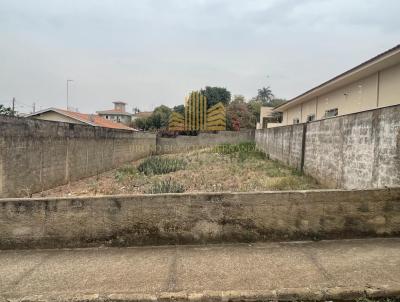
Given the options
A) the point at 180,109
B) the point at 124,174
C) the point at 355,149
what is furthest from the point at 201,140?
the point at 355,149

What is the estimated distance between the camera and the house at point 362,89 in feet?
26.5

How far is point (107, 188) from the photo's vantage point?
31.9 ft

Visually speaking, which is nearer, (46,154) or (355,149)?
(355,149)

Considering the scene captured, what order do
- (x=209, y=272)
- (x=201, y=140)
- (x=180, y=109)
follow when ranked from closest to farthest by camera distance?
(x=209, y=272)
(x=201, y=140)
(x=180, y=109)

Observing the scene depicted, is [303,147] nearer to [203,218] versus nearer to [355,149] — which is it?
[355,149]

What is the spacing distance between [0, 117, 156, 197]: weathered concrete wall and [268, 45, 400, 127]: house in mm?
9452

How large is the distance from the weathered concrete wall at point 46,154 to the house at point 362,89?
31.0 feet

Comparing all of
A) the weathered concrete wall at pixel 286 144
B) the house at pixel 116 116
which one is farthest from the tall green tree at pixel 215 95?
the weathered concrete wall at pixel 286 144

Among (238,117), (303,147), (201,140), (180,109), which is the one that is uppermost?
(180,109)

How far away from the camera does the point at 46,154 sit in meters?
9.48

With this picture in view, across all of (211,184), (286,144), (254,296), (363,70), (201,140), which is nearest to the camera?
(254,296)

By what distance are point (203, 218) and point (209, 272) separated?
78 cm

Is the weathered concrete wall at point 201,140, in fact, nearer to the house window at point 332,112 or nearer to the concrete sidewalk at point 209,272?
the house window at point 332,112

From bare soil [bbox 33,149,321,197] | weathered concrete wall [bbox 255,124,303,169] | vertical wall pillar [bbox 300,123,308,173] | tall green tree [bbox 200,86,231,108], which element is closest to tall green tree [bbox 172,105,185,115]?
tall green tree [bbox 200,86,231,108]
